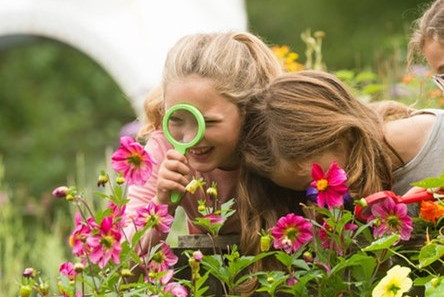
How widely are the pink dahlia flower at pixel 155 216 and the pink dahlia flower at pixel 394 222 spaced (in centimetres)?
42

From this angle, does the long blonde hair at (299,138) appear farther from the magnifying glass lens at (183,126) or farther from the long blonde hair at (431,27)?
the long blonde hair at (431,27)

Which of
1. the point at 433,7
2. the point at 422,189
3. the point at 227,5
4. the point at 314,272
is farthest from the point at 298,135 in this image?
the point at 227,5

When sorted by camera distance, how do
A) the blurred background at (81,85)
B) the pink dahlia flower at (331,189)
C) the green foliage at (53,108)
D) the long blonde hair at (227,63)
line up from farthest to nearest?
the green foliage at (53,108) < the blurred background at (81,85) < the long blonde hair at (227,63) < the pink dahlia flower at (331,189)

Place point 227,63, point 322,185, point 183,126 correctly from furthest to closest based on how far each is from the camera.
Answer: point 227,63, point 183,126, point 322,185

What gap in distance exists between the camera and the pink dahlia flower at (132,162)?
259 cm

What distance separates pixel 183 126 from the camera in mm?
2955

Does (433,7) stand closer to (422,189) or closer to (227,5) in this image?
(422,189)

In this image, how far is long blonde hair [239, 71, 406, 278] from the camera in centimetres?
296

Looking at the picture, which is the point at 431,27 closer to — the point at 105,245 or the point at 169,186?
the point at 169,186

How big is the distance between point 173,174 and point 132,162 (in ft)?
0.77

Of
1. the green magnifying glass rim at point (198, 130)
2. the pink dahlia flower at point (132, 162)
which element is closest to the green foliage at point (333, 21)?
the green magnifying glass rim at point (198, 130)

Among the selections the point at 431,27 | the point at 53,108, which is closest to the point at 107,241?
the point at 431,27

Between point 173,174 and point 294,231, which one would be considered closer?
point 294,231

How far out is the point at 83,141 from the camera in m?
13.0
